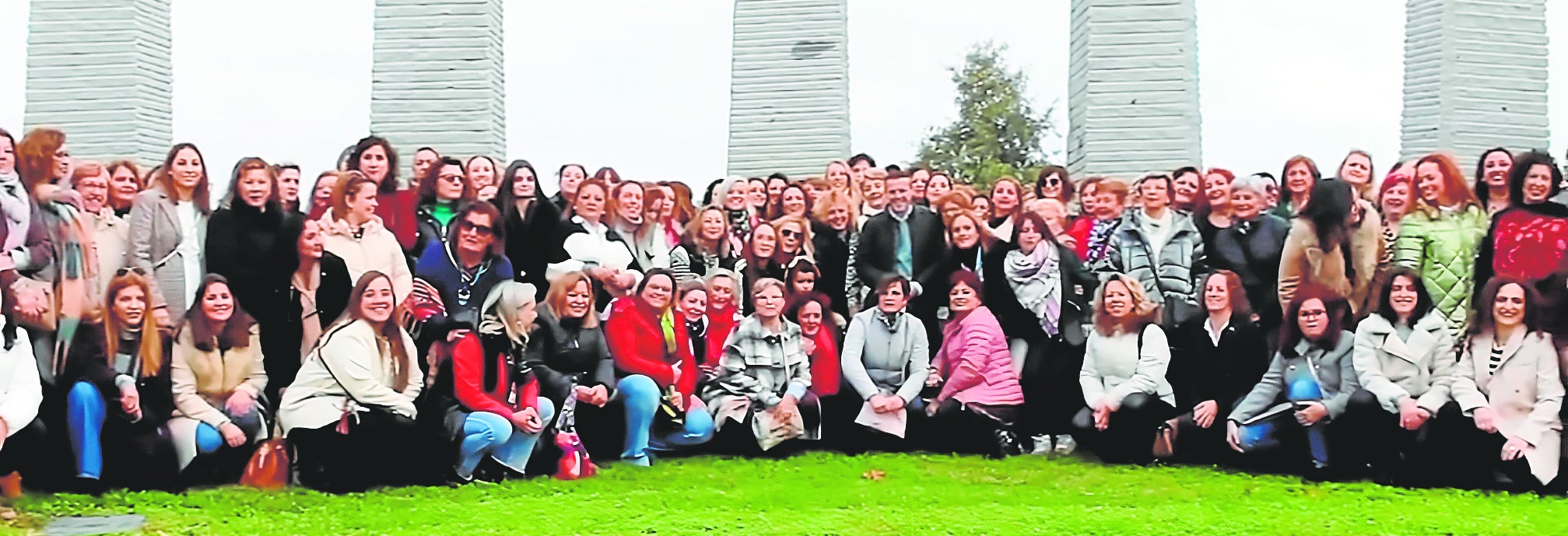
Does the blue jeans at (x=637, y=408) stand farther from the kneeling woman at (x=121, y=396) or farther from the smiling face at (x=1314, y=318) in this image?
the smiling face at (x=1314, y=318)

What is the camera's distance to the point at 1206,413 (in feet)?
23.6

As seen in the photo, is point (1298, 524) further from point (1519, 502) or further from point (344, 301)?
point (344, 301)

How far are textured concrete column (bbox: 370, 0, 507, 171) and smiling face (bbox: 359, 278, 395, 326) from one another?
3167 mm

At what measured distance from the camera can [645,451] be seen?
7.19 meters

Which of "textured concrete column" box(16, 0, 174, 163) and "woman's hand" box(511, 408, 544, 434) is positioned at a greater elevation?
"textured concrete column" box(16, 0, 174, 163)

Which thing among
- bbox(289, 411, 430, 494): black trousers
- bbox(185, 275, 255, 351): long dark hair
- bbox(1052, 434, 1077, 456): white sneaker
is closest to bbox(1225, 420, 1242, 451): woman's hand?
bbox(1052, 434, 1077, 456): white sneaker

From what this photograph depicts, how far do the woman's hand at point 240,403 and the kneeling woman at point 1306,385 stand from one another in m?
4.74

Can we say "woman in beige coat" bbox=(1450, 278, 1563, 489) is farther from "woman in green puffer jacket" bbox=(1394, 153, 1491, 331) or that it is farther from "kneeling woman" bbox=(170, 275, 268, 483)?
"kneeling woman" bbox=(170, 275, 268, 483)

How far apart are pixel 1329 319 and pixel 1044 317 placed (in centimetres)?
147

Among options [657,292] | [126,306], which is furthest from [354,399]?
[657,292]

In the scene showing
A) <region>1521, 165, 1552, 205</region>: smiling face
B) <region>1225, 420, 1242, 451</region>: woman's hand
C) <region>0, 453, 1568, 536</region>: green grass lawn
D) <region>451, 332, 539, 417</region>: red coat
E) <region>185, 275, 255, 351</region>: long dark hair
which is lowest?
<region>0, 453, 1568, 536</region>: green grass lawn

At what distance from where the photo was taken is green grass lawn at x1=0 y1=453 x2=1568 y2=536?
5.62 meters

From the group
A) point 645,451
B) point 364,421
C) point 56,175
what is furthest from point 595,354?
point 56,175

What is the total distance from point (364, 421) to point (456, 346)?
0.55 m
